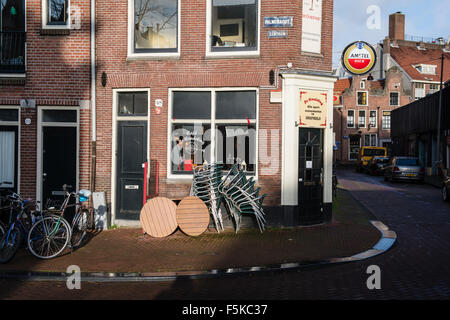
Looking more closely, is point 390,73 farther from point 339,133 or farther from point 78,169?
point 78,169

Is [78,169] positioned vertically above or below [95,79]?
below

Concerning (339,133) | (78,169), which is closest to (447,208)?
(78,169)

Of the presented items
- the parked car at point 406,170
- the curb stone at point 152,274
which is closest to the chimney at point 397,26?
the parked car at point 406,170

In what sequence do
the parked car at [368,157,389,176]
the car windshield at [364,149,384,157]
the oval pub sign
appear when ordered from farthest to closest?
the car windshield at [364,149,384,157] < the parked car at [368,157,389,176] < the oval pub sign

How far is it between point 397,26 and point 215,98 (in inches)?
2264

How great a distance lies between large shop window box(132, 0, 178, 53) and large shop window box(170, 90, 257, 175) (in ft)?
4.60

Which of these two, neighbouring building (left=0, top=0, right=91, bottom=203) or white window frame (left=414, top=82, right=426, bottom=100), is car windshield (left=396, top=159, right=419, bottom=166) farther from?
white window frame (left=414, top=82, right=426, bottom=100)

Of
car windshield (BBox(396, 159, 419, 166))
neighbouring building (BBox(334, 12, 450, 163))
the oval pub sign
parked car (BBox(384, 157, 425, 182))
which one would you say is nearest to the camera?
the oval pub sign

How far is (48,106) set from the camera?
11.6 meters

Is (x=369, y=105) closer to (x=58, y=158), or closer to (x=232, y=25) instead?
(x=232, y=25)

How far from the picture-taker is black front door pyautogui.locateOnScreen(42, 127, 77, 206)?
456 inches

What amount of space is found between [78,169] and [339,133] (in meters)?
49.0

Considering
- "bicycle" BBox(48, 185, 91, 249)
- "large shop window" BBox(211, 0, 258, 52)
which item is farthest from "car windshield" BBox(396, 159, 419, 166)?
"bicycle" BBox(48, 185, 91, 249)

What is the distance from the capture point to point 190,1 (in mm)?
11438
